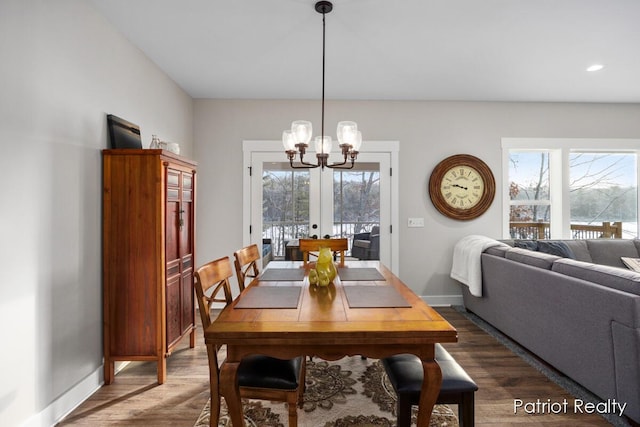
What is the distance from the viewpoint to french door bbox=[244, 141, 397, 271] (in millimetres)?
4168

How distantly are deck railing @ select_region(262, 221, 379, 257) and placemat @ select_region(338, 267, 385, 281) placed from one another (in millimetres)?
1564

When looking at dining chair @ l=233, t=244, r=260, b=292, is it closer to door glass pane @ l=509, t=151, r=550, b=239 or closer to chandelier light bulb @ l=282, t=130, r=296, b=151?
chandelier light bulb @ l=282, t=130, r=296, b=151

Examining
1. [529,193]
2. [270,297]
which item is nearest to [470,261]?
[529,193]

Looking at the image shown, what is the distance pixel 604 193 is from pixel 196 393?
17.0 feet

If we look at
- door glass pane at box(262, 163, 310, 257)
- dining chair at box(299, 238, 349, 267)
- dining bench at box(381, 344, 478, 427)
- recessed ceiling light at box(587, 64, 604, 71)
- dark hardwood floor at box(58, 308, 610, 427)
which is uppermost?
recessed ceiling light at box(587, 64, 604, 71)

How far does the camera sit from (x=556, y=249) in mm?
3623

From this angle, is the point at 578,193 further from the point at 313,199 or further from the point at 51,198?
the point at 51,198

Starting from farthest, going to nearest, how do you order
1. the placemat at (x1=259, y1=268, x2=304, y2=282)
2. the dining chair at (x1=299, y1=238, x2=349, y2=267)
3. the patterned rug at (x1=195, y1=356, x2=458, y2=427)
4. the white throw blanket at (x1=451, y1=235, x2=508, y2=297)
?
the white throw blanket at (x1=451, y1=235, x2=508, y2=297)
the dining chair at (x1=299, y1=238, x2=349, y2=267)
the placemat at (x1=259, y1=268, x2=304, y2=282)
the patterned rug at (x1=195, y1=356, x2=458, y2=427)

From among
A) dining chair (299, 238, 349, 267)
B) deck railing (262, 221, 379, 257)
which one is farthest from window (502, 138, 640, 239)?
dining chair (299, 238, 349, 267)

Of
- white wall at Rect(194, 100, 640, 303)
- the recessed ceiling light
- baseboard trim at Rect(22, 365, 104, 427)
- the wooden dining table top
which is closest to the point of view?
the wooden dining table top

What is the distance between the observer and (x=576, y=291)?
7.39 ft

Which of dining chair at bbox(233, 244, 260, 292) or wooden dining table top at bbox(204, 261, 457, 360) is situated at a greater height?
dining chair at bbox(233, 244, 260, 292)

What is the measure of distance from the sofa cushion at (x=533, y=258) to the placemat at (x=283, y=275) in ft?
6.07

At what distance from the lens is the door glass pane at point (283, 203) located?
4.19 m
